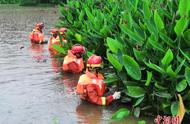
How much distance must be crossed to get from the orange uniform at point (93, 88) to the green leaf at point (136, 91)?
0.79 metres

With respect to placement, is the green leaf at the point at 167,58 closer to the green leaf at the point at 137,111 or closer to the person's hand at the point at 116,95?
the green leaf at the point at 137,111

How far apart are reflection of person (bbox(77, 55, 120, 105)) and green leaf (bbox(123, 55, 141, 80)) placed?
80cm

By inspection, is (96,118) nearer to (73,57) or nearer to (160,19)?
(160,19)

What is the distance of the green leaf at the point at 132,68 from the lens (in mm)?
5926

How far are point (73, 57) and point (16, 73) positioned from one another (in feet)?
4.08

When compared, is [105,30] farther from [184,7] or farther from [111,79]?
[184,7]

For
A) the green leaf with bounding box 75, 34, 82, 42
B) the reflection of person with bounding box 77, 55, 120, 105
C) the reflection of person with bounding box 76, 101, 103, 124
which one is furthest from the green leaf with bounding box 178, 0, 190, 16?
the green leaf with bounding box 75, 34, 82, 42

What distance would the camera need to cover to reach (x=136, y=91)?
6023mm

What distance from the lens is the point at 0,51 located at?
42.2ft

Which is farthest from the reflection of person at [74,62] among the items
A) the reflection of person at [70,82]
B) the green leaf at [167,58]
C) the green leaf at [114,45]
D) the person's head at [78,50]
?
the green leaf at [167,58]

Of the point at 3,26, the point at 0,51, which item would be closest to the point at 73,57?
the point at 0,51

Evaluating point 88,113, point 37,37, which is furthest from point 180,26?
point 37,37

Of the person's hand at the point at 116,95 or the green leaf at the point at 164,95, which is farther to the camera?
the person's hand at the point at 116,95

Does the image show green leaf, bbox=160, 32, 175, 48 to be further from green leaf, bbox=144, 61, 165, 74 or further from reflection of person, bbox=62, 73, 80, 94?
reflection of person, bbox=62, 73, 80, 94
